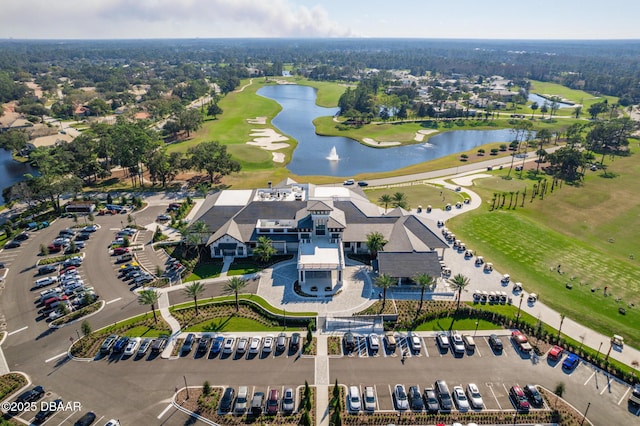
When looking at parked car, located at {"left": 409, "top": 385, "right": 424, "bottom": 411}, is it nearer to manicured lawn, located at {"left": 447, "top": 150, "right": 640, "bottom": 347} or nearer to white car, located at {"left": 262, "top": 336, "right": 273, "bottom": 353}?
white car, located at {"left": 262, "top": 336, "right": 273, "bottom": 353}

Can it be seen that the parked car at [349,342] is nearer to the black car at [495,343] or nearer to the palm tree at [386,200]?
the black car at [495,343]

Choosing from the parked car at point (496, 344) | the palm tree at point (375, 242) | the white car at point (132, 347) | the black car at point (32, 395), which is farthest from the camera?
the palm tree at point (375, 242)

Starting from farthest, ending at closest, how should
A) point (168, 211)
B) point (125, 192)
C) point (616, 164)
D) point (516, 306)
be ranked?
point (616, 164) → point (125, 192) → point (168, 211) → point (516, 306)

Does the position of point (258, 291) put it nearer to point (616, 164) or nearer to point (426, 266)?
point (426, 266)

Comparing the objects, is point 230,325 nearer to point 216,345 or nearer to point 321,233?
point 216,345

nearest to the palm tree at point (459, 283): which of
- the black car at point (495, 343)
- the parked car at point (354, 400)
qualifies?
the black car at point (495, 343)

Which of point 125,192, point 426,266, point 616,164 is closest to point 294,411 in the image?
point 426,266
